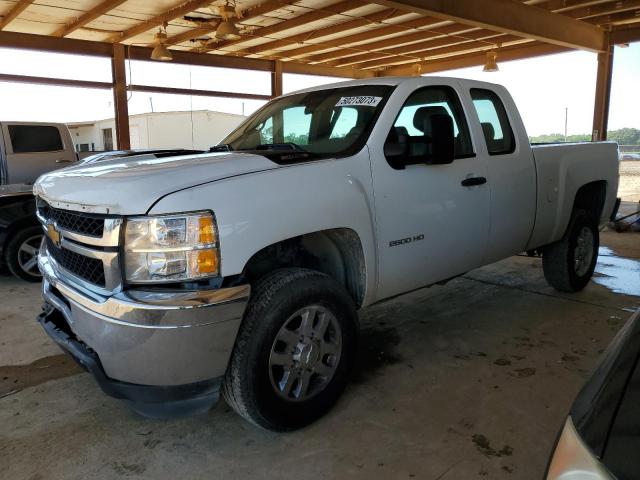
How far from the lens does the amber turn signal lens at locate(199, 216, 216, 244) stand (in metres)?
2.32

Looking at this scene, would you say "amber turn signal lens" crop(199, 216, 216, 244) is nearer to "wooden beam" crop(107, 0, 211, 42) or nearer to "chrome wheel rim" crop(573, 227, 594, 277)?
"chrome wheel rim" crop(573, 227, 594, 277)

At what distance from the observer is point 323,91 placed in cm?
389

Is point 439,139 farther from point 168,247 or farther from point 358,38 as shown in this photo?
point 358,38

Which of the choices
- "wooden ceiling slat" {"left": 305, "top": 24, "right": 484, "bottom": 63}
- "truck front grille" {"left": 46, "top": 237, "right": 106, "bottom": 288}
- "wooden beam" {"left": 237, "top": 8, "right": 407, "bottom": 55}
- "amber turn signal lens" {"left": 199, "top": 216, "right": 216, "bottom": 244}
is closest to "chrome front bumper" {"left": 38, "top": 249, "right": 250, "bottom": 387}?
"truck front grille" {"left": 46, "top": 237, "right": 106, "bottom": 288}

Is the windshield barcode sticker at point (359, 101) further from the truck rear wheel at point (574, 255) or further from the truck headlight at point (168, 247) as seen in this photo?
the truck rear wheel at point (574, 255)

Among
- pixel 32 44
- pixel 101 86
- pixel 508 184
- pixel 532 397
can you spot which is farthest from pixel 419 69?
pixel 532 397

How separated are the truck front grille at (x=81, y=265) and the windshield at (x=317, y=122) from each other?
52.2 inches

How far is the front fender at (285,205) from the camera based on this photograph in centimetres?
236

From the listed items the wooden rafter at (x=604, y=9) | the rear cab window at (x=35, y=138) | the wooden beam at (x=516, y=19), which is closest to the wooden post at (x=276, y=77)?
the wooden beam at (x=516, y=19)

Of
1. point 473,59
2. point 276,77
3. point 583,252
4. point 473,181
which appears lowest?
point 583,252

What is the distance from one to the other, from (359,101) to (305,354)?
172 cm

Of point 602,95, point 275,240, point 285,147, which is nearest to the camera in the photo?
point 275,240

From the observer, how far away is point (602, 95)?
1224 cm

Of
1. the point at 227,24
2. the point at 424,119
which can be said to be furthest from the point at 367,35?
the point at 424,119
